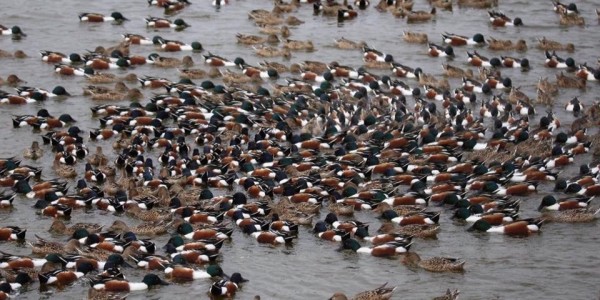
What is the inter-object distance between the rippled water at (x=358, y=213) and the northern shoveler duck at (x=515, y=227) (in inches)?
8.7

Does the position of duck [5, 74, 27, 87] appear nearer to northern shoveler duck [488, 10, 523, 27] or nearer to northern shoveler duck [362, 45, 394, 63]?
northern shoveler duck [362, 45, 394, 63]

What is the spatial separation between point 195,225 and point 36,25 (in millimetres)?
20255

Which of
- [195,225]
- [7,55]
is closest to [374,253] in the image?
[195,225]

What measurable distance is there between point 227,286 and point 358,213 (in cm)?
540

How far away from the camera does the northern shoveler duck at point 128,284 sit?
2350 cm

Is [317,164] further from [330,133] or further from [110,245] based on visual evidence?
[110,245]

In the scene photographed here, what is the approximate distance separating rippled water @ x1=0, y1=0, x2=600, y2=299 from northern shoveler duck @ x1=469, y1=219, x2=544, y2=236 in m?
0.22

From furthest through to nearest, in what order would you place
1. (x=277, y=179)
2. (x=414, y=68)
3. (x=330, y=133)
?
(x=414, y=68) → (x=330, y=133) → (x=277, y=179)

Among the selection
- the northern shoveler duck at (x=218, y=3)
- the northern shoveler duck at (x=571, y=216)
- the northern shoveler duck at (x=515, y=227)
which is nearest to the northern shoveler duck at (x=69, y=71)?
the northern shoveler duck at (x=218, y=3)

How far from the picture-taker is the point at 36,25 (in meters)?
44.8

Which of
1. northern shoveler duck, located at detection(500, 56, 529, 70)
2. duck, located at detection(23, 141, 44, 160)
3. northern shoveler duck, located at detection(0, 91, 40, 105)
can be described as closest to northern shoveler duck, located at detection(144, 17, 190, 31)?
northern shoveler duck, located at detection(0, 91, 40, 105)

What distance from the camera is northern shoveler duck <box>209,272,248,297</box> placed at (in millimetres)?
23516

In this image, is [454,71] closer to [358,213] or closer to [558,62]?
[558,62]

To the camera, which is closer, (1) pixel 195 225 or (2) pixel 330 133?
(1) pixel 195 225
